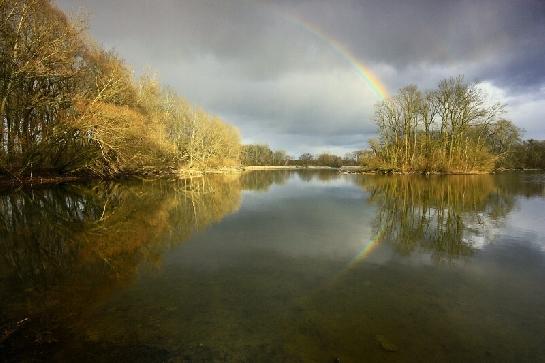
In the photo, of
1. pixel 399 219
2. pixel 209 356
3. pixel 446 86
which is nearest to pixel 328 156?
pixel 446 86

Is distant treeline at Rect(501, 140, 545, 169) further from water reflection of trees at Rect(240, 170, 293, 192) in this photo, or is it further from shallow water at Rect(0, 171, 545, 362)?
shallow water at Rect(0, 171, 545, 362)

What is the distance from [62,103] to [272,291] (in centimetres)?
2353

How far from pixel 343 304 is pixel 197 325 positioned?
204 cm

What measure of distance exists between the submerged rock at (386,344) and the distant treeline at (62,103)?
20488mm

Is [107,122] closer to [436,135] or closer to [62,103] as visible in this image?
[62,103]

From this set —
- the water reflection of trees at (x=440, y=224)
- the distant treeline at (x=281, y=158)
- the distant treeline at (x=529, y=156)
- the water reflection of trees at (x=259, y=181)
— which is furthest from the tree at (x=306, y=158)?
the water reflection of trees at (x=440, y=224)

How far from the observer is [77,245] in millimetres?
7164

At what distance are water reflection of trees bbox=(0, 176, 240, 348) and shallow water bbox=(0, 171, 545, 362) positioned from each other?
45mm

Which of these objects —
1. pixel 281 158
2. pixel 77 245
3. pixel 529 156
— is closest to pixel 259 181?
pixel 77 245

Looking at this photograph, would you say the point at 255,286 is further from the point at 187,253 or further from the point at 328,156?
the point at 328,156

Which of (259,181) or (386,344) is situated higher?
(259,181)

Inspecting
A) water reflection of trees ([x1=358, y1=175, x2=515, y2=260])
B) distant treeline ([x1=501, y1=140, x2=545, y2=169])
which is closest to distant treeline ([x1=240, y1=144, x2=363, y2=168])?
distant treeline ([x1=501, y1=140, x2=545, y2=169])

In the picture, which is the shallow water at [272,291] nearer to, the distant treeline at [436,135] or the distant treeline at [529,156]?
the distant treeline at [436,135]

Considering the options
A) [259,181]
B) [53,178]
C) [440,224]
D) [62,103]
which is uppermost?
[62,103]
